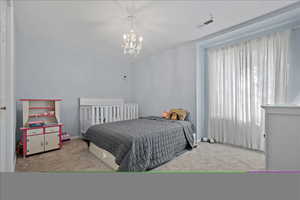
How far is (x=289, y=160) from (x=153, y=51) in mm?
3747

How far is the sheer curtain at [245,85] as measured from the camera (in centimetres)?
242

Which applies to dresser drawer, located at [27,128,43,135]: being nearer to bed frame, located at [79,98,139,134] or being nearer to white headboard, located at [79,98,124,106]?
bed frame, located at [79,98,139,134]

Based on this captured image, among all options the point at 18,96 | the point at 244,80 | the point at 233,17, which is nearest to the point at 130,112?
the point at 18,96

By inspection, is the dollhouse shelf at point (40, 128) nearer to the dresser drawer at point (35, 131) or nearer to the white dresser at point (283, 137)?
the dresser drawer at point (35, 131)

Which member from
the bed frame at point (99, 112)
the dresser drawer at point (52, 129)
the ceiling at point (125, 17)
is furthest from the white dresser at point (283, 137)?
the dresser drawer at point (52, 129)

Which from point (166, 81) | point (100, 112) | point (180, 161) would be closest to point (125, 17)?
point (166, 81)

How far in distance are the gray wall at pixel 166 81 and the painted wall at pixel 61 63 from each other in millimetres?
1064

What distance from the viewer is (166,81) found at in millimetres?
3980

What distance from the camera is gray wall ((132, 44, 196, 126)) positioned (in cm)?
342

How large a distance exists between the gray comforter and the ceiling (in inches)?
78.9

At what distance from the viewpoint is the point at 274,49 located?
2.45m

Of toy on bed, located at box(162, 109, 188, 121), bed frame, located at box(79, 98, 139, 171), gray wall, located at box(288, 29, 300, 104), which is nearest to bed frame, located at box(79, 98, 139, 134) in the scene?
bed frame, located at box(79, 98, 139, 171)

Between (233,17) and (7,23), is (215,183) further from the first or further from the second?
(233,17)

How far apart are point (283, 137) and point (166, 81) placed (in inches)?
115
